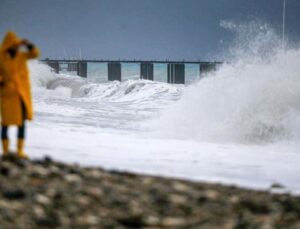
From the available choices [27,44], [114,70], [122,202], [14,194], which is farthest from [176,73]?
[14,194]

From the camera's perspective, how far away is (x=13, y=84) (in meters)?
8.52

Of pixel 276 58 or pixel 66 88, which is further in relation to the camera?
pixel 66 88

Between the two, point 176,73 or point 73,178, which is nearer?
point 73,178

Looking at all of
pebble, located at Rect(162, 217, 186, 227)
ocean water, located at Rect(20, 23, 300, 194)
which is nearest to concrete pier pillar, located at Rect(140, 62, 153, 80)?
ocean water, located at Rect(20, 23, 300, 194)

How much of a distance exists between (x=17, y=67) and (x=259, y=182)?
379 centimetres

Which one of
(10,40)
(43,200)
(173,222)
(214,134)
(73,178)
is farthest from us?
(214,134)

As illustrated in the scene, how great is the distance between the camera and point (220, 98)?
21672 mm

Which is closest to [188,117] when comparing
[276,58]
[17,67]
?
[276,58]

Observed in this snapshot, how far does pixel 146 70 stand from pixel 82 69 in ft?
37.6

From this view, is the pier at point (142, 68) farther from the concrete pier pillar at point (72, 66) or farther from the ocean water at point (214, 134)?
the ocean water at point (214, 134)

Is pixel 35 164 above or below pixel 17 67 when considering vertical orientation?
below

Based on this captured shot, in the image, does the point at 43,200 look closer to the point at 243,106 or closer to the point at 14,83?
the point at 14,83

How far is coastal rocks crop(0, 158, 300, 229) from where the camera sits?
6266mm

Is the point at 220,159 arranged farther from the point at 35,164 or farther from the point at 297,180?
the point at 35,164
